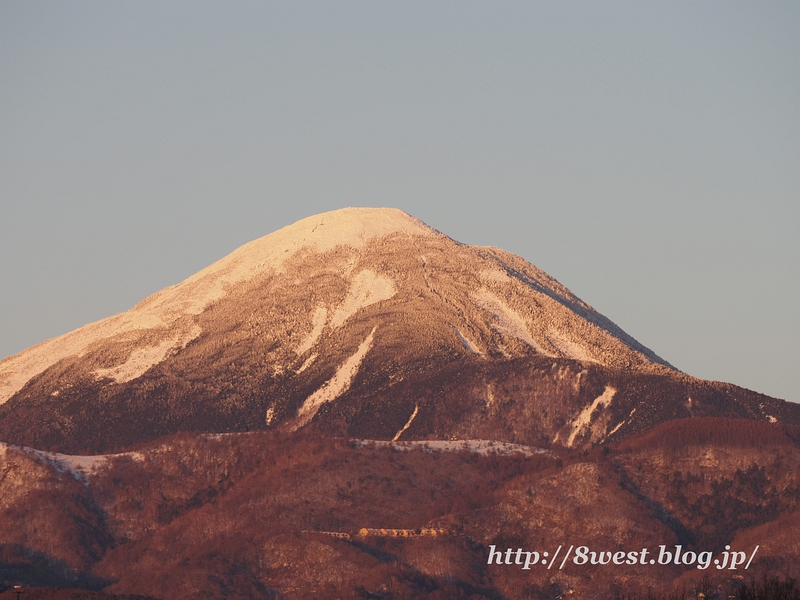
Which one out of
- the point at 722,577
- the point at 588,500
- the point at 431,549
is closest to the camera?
the point at 722,577

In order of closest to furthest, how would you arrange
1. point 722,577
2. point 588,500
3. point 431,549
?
point 722,577
point 431,549
point 588,500

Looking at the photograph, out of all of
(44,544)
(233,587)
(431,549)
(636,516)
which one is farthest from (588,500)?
(44,544)

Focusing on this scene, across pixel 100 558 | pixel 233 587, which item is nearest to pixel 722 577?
pixel 233 587

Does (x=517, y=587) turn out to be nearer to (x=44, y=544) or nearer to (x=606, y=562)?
(x=606, y=562)

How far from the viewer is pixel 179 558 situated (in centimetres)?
18762

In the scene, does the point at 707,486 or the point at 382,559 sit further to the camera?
the point at 707,486

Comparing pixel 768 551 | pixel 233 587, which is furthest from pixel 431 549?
pixel 768 551

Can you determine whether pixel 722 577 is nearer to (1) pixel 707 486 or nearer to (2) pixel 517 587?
(2) pixel 517 587

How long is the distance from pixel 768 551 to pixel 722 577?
7.78 meters

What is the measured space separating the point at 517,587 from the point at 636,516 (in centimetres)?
1963

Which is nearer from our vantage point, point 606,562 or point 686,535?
point 606,562

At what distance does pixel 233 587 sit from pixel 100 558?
92.2ft

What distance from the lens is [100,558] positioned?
19538 centimetres

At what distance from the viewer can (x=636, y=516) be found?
188 meters
